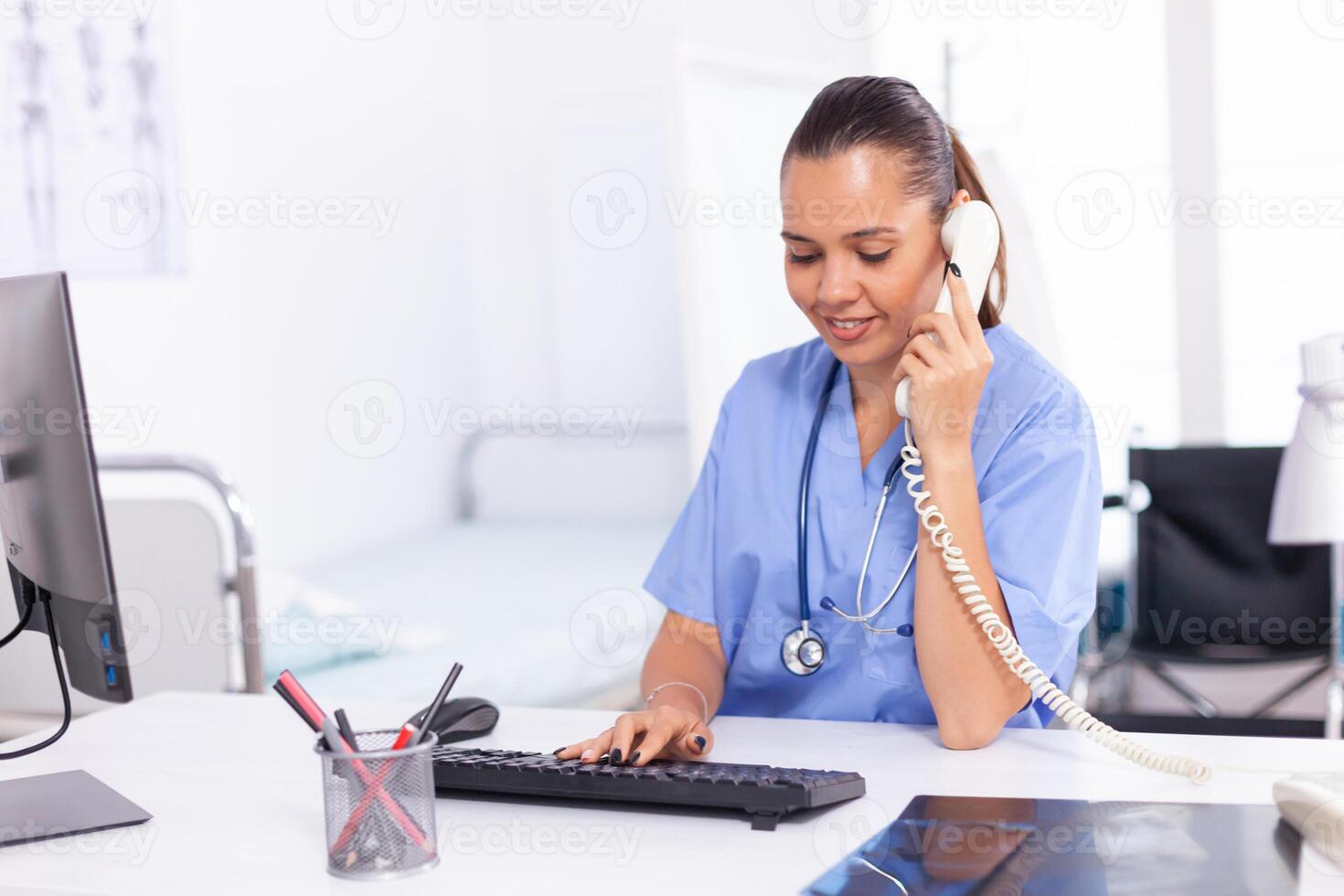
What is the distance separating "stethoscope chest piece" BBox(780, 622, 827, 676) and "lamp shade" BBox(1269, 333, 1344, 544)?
110 cm

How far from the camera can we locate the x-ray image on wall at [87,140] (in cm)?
295

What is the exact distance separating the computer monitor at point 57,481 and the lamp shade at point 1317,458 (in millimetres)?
1789

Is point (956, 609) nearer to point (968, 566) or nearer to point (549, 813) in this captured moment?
point (968, 566)

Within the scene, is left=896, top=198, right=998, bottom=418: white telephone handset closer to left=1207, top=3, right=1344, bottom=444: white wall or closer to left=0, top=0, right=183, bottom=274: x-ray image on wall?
left=0, top=0, right=183, bottom=274: x-ray image on wall

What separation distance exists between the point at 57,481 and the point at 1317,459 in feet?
6.23

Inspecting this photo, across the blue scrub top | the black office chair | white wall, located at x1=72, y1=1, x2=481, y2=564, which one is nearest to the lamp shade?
the black office chair

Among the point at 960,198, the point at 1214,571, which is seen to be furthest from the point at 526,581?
the point at 960,198

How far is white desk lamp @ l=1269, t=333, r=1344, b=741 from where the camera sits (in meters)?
2.06

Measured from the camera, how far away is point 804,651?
1.44m

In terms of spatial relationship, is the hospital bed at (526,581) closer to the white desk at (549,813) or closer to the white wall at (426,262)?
the white wall at (426,262)

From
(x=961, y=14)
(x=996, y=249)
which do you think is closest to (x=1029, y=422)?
(x=996, y=249)

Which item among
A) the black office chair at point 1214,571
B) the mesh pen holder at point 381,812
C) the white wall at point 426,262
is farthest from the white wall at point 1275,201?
the mesh pen holder at point 381,812

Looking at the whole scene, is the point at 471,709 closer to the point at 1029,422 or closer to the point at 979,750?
the point at 979,750

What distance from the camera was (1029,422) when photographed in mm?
1400
